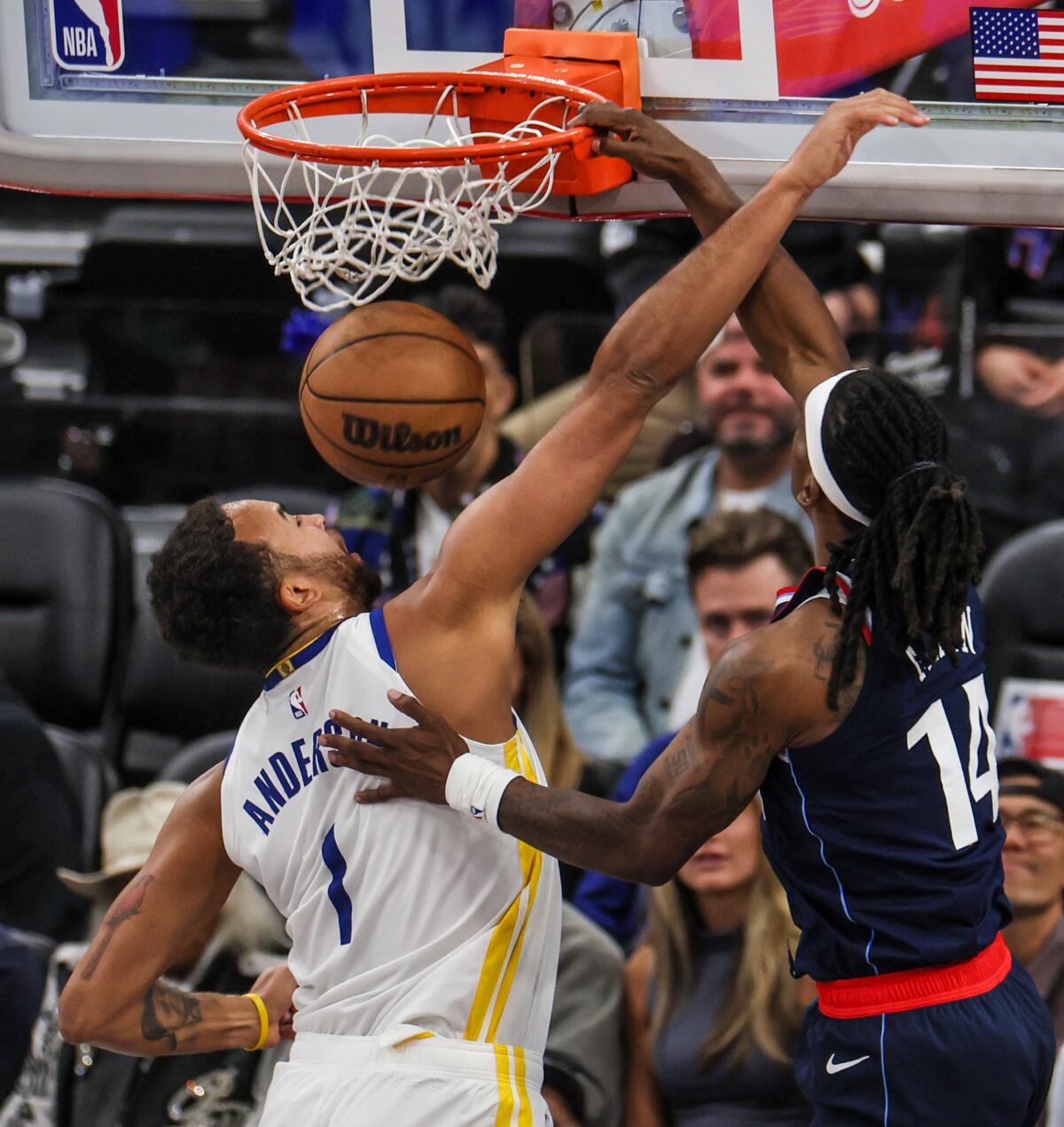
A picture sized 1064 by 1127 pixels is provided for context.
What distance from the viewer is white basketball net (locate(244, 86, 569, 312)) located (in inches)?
126

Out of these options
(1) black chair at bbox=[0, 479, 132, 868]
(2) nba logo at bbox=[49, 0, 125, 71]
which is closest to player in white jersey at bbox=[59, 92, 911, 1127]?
(2) nba logo at bbox=[49, 0, 125, 71]

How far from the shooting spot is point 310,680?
3.00 metres

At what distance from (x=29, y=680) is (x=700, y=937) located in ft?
9.22

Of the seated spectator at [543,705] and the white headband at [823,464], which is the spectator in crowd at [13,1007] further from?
the white headband at [823,464]

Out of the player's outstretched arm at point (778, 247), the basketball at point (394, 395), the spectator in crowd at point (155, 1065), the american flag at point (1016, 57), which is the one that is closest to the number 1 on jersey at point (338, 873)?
the basketball at point (394, 395)

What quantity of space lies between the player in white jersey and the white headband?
0.27 m

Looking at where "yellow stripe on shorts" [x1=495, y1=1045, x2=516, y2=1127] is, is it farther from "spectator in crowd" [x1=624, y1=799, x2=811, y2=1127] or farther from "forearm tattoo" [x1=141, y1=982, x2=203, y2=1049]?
"spectator in crowd" [x1=624, y1=799, x2=811, y2=1127]

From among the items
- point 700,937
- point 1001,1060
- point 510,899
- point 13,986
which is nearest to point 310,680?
point 510,899

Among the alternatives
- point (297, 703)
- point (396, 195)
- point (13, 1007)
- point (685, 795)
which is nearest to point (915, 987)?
point (685, 795)

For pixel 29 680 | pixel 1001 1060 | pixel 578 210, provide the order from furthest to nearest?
pixel 29 680 → pixel 578 210 → pixel 1001 1060

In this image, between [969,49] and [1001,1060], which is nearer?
[1001,1060]

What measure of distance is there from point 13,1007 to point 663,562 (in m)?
2.33

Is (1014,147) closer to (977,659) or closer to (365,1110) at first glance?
(977,659)

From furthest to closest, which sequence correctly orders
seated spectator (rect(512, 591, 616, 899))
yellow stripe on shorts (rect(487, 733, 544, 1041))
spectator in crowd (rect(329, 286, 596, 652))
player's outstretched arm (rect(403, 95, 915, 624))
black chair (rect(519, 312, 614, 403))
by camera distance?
black chair (rect(519, 312, 614, 403))
spectator in crowd (rect(329, 286, 596, 652))
seated spectator (rect(512, 591, 616, 899))
yellow stripe on shorts (rect(487, 733, 544, 1041))
player's outstretched arm (rect(403, 95, 915, 624))
